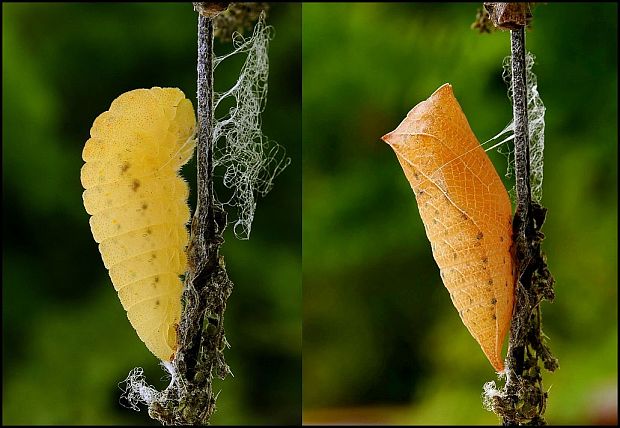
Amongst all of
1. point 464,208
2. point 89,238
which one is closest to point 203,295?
point 464,208

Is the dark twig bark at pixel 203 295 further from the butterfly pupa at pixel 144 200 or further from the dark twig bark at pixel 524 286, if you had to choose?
the dark twig bark at pixel 524 286

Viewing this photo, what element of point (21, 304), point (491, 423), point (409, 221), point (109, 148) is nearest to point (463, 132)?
point (109, 148)

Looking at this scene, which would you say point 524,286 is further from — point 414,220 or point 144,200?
point 414,220

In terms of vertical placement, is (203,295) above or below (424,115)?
below

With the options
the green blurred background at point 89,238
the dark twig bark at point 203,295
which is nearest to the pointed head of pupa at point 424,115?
the dark twig bark at point 203,295

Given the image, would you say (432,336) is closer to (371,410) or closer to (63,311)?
(371,410)

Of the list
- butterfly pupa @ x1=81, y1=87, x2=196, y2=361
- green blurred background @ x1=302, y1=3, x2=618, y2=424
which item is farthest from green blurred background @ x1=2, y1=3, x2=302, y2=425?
butterfly pupa @ x1=81, y1=87, x2=196, y2=361
